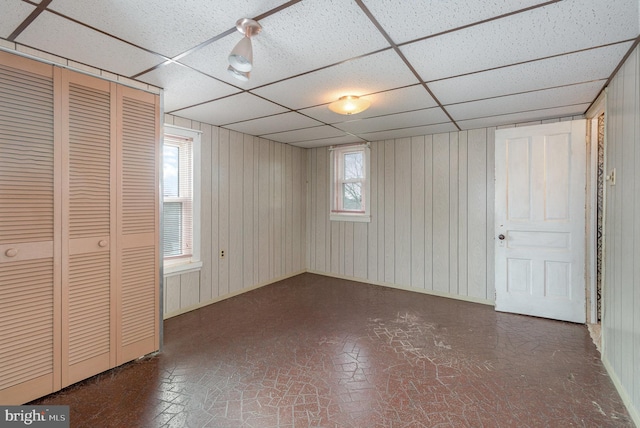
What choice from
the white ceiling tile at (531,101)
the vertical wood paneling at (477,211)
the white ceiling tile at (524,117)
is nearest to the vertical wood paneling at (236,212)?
the white ceiling tile at (531,101)

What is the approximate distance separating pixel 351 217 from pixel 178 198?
2748 mm

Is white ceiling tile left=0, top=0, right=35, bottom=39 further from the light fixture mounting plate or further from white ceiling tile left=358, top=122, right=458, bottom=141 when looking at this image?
white ceiling tile left=358, top=122, right=458, bottom=141

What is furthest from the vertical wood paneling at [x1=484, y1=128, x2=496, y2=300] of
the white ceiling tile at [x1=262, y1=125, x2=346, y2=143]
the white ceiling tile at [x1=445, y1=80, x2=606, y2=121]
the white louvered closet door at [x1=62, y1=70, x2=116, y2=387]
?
the white louvered closet door at [x1=62, y1=70, x2=116, y2=387]

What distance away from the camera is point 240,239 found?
4.49m

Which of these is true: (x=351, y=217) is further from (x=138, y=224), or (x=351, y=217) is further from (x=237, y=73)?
(x=237, y=73)

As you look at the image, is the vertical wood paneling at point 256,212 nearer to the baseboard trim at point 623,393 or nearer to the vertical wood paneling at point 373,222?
the vertical wood paneling at point 373,222

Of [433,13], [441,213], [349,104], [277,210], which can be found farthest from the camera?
[277,210]

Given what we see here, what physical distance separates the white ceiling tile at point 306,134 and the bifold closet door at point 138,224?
203 centimetres

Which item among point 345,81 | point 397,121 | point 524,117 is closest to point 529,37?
point 345,81

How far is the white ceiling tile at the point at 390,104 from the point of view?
2752 mm

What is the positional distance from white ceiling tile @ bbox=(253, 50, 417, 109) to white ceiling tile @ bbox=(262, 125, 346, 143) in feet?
3.85

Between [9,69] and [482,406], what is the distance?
3757 millimetres

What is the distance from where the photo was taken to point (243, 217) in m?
4.52

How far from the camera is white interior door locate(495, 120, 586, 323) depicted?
3.36 metres
